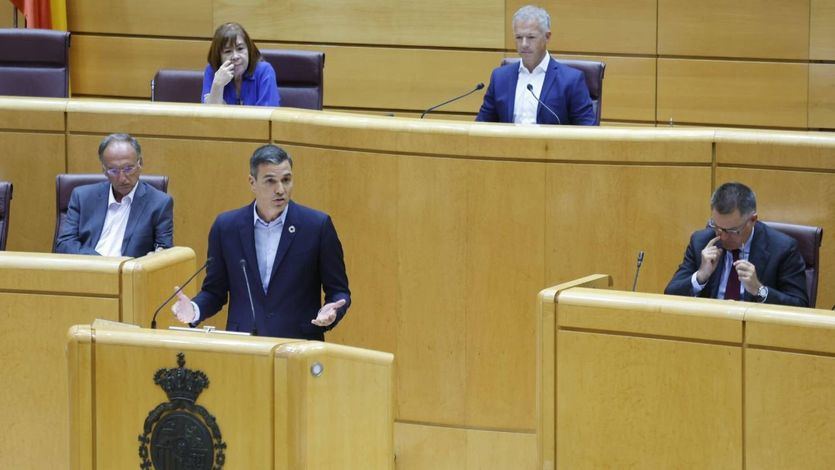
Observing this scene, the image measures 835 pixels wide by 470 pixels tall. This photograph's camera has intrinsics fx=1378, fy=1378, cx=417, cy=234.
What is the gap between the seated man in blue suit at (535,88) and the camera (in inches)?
194

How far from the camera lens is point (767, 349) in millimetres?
3092

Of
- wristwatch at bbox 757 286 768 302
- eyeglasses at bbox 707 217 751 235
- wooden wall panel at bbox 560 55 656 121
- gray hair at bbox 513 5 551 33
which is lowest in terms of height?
wristwatch at bbox 757 286 768 302

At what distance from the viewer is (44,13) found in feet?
22.4

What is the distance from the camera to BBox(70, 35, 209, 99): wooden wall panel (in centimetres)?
696

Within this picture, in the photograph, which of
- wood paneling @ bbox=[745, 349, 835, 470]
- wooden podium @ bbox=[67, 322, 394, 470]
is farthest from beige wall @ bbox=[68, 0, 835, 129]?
wooden podium @ bbox=[67, 322, 394, 470]

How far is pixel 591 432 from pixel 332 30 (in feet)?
12.8

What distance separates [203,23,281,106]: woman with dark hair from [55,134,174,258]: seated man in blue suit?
0.86 m

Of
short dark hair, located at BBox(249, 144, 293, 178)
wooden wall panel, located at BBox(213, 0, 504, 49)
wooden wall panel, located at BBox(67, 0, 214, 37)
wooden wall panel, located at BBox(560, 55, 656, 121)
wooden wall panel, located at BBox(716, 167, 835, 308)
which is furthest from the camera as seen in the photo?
wooden wall panel, located at BBox(67, 0, 214, 37)

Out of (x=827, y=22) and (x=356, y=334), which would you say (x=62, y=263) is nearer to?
(x=356, y=334)

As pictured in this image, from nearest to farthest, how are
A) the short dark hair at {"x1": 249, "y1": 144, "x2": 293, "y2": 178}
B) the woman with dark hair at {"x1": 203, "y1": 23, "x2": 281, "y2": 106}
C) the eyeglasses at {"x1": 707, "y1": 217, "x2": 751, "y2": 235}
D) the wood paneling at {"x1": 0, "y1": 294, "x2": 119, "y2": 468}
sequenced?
the wood paneling at {"x1": 0, "y1": 294, "x2": 119, "y2": 468}
the short dark hair at {"x1": 249, "y1": 144, "x2": 293, "y2": 178}
the eyeglasses at {"x1": 707, "y1": 217, "x2": 751, "y2": 235}
the woman with dark hair at {"x1": 203, "y1": 23, "x2": 281, "y2": 106}

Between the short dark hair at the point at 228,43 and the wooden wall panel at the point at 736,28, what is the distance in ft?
6.99

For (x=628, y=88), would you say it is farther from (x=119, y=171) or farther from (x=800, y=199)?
(x=119, y=171)

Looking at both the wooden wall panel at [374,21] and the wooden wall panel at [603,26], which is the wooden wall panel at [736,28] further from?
the wooden wall panel at [374,21]

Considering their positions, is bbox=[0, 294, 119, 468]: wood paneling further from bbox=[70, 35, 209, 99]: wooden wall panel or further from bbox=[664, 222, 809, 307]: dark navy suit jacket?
bbox=[70, 35, 209, 99]: wooden wall panel
